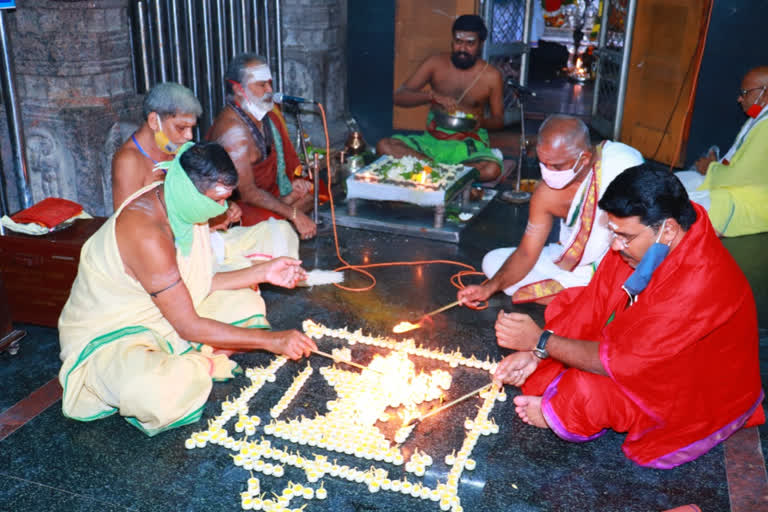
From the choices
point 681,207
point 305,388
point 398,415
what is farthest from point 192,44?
point 681,207

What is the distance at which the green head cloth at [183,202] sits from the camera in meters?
3.24

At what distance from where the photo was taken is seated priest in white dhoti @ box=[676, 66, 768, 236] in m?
5.85

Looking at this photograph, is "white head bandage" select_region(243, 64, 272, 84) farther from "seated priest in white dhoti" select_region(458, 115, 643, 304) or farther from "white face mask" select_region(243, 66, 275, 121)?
"seated priest in white dhoti" select_region(458, 115, 643, 304)

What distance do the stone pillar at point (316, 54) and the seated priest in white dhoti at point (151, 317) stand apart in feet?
15.4

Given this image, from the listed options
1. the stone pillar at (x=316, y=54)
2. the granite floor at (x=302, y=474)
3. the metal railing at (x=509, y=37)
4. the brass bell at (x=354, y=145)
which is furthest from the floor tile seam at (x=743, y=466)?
the metal railing at (x=509, y=37)

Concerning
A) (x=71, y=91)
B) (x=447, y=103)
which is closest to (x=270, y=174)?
(x=71, y=91)

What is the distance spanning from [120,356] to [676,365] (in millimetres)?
2474

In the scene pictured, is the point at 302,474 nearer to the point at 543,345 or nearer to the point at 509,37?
the point at 543,345

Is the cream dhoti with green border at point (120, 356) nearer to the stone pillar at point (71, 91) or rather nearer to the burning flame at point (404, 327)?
the burning flame at point (404, 327)

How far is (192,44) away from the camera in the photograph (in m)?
6.48

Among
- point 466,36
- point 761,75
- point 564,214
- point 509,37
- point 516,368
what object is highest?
point 466,36

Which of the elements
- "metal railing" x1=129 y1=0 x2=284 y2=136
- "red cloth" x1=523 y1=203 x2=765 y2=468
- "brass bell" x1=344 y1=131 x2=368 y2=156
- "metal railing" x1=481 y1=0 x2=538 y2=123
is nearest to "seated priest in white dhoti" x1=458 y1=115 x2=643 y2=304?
"red cloth" x1=523 y1=203 x2=765 y2=468

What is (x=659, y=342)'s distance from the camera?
2941 millimetres

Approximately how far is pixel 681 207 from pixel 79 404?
289 centimetres
